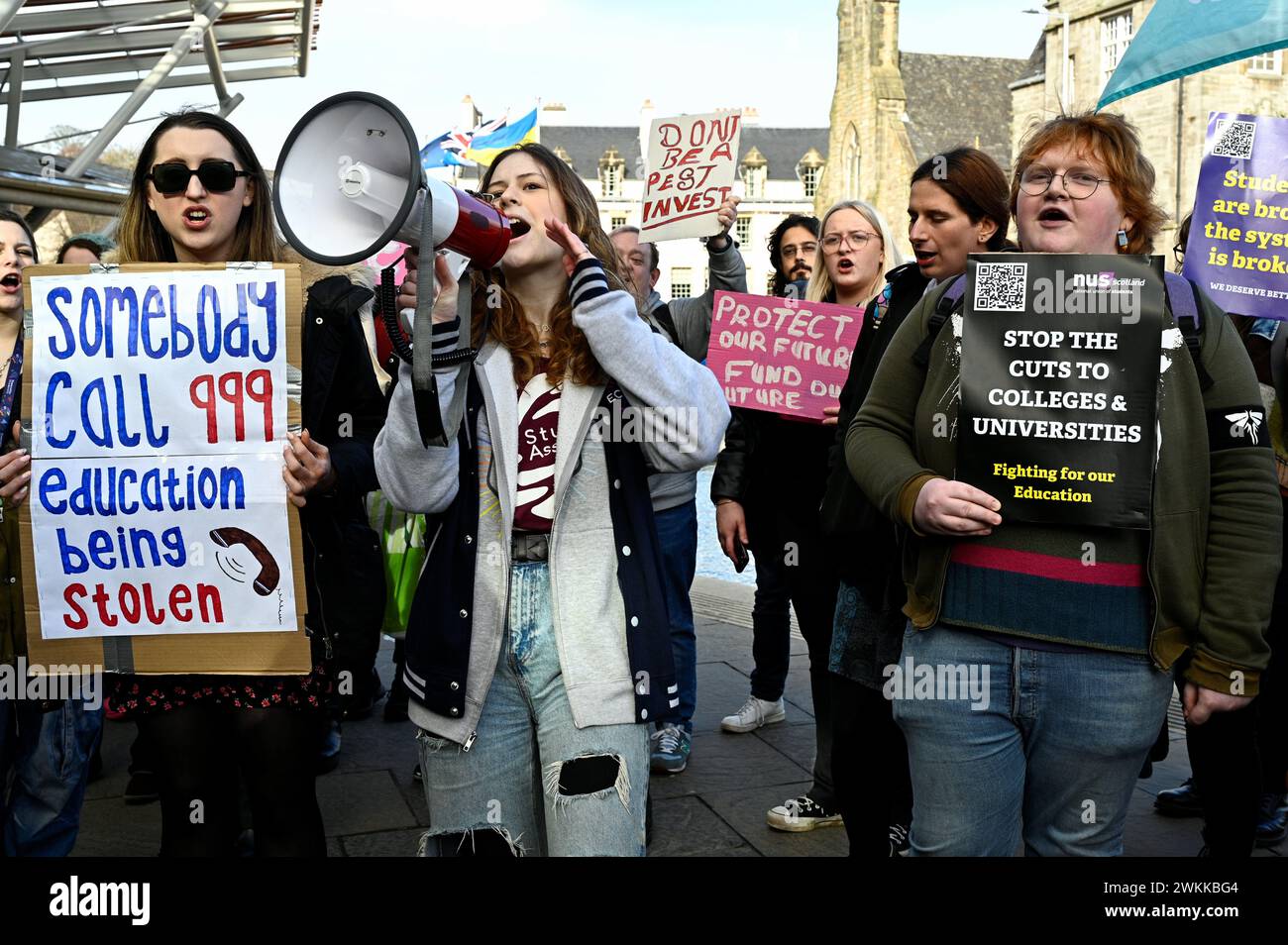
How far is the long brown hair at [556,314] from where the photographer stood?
2641 millimetres

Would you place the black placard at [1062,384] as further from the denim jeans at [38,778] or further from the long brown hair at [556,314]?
the denim jeans at [38,778]

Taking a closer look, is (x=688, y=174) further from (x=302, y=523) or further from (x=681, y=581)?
(x=302, y=523)

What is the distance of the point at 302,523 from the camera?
9.30 feet

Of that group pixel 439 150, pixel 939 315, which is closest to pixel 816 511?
pixel 939 315

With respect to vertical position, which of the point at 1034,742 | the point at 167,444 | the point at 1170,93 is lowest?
the point at 1034,742

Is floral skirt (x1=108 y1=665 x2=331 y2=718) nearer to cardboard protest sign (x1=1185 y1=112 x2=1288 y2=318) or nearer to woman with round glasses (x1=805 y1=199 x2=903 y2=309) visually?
woman with round glasses (x1=805 y1=199 x2=903 y2=309)

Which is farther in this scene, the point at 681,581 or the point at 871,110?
the point at 871,110

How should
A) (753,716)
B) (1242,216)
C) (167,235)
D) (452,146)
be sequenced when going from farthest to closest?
(452,146), (753,716), (1242,216), (167,235)

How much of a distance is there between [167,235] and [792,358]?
246 centimetres

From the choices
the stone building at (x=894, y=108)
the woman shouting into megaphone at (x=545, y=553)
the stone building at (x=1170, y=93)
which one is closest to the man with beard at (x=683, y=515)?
the woman shouting into megaphone at (x=545, y=553)

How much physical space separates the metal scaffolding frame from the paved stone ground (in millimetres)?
8904

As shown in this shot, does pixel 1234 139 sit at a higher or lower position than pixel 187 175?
higher

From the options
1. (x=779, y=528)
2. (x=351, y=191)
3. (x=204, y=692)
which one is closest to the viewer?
(x=351, y=191)
